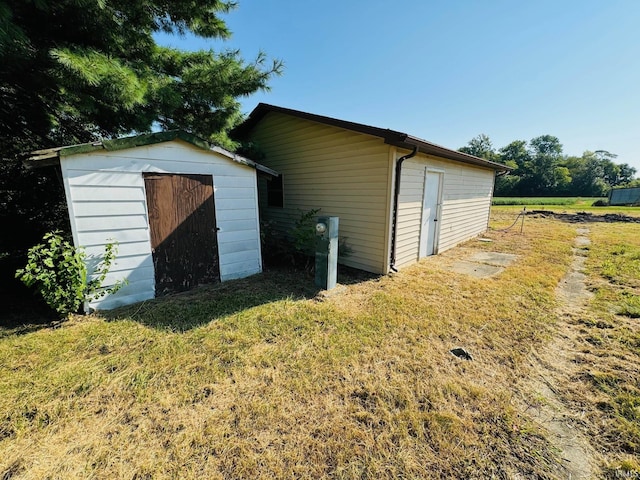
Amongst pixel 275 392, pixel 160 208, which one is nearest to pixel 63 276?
pixel 160 208

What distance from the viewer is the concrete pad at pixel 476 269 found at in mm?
5592

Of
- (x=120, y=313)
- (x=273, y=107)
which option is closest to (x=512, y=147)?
(x=273, y=107)

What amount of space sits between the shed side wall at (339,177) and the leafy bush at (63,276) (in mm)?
4294

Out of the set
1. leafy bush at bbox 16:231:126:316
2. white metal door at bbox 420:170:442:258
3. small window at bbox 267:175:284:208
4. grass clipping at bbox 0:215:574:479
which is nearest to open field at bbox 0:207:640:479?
grass clipping at bbox 0:215:574:479

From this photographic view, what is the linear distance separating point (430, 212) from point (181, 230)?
577 cm

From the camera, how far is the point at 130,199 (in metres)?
3.88

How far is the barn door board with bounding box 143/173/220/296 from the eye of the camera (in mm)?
4141

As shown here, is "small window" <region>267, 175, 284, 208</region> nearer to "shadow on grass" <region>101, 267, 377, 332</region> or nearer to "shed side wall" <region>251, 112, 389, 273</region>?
"shed side wall" <region>251, 112, 389, 273</region>

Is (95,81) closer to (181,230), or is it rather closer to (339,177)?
(181,230)

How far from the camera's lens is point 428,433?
1.93 m

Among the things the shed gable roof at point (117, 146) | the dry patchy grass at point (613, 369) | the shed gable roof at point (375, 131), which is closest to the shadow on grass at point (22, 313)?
the shed gable roof at point (117, 146)

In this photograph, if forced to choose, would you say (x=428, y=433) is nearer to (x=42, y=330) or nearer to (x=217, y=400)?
(x=217, y=400)

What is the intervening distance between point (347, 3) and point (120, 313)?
8548 mm

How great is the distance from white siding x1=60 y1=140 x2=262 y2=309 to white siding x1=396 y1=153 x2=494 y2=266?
355cm
